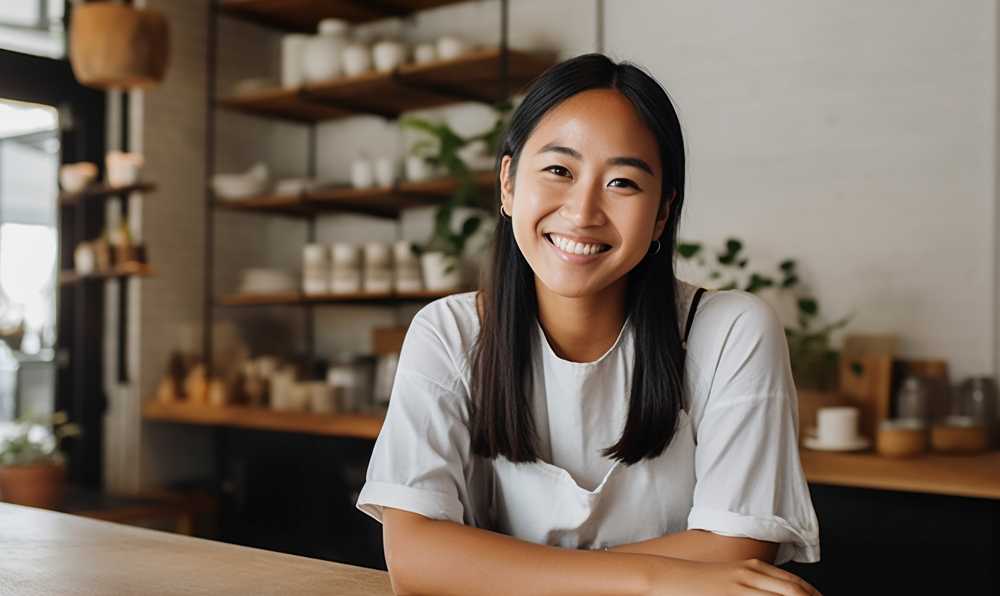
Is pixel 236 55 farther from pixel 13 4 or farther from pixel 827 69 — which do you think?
pixel 827 69

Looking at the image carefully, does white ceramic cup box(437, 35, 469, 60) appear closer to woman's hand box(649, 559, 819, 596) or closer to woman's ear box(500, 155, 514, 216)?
woman's ear box(500, 155, 514, 216)

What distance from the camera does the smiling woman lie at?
1.35 m

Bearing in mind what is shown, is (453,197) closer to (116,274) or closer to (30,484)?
(116,274)

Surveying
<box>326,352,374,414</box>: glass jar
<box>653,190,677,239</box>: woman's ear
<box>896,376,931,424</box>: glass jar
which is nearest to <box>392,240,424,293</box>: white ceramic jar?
<box>326,352,374,414</box>: glass jar

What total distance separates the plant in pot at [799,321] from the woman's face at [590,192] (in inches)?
64.0

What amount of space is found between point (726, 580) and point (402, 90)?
3.05m

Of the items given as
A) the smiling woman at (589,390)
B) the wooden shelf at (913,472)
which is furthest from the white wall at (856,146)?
the smiling woman at (589,390)

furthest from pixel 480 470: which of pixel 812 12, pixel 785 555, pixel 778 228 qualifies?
pixel 812 12

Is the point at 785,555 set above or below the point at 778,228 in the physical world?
below

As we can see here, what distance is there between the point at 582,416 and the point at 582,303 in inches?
6.3

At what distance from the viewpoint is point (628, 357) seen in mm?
1480

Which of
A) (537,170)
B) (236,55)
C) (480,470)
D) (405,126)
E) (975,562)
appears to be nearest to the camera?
(537,170)

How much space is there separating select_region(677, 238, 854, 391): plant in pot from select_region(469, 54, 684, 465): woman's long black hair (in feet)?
→ 4.94

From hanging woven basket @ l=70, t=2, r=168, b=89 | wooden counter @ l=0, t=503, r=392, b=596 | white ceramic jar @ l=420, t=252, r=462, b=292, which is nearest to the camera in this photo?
wooden counter @ l=0, t=503, r=392, b=596
